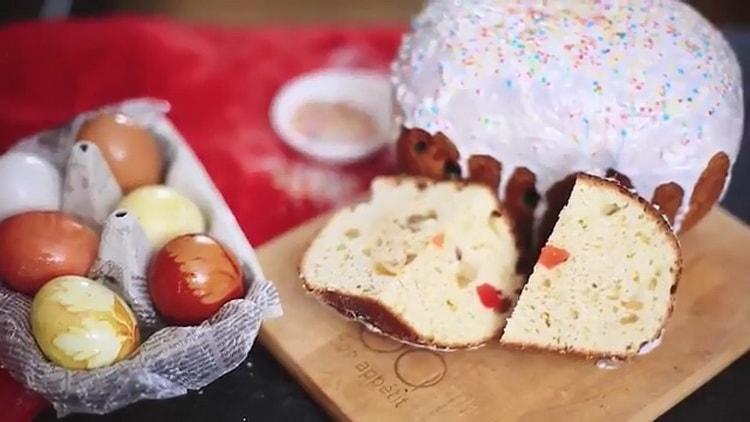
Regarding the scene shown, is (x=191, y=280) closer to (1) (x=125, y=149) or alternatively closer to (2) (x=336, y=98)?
(1) (x=125, y=149)

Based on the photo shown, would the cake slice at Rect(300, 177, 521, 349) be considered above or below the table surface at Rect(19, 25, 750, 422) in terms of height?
above

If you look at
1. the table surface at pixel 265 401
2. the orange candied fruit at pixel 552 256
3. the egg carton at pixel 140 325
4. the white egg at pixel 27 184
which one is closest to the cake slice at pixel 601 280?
the orange candied fruit at pixel 552 256

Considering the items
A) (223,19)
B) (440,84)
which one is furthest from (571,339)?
(223,19)

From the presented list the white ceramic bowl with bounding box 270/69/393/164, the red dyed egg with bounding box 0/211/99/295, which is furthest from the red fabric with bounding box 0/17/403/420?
the red dyed egg with bounding box 0/211/99/295

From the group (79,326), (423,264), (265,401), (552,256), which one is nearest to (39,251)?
(79,326)

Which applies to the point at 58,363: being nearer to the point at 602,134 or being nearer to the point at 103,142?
→ the point at 103,142

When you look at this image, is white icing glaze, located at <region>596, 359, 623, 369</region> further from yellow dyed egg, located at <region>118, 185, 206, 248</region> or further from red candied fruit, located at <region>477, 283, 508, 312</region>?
yellow dyed egg, located at <region>118, 185, 206, 248</region>
